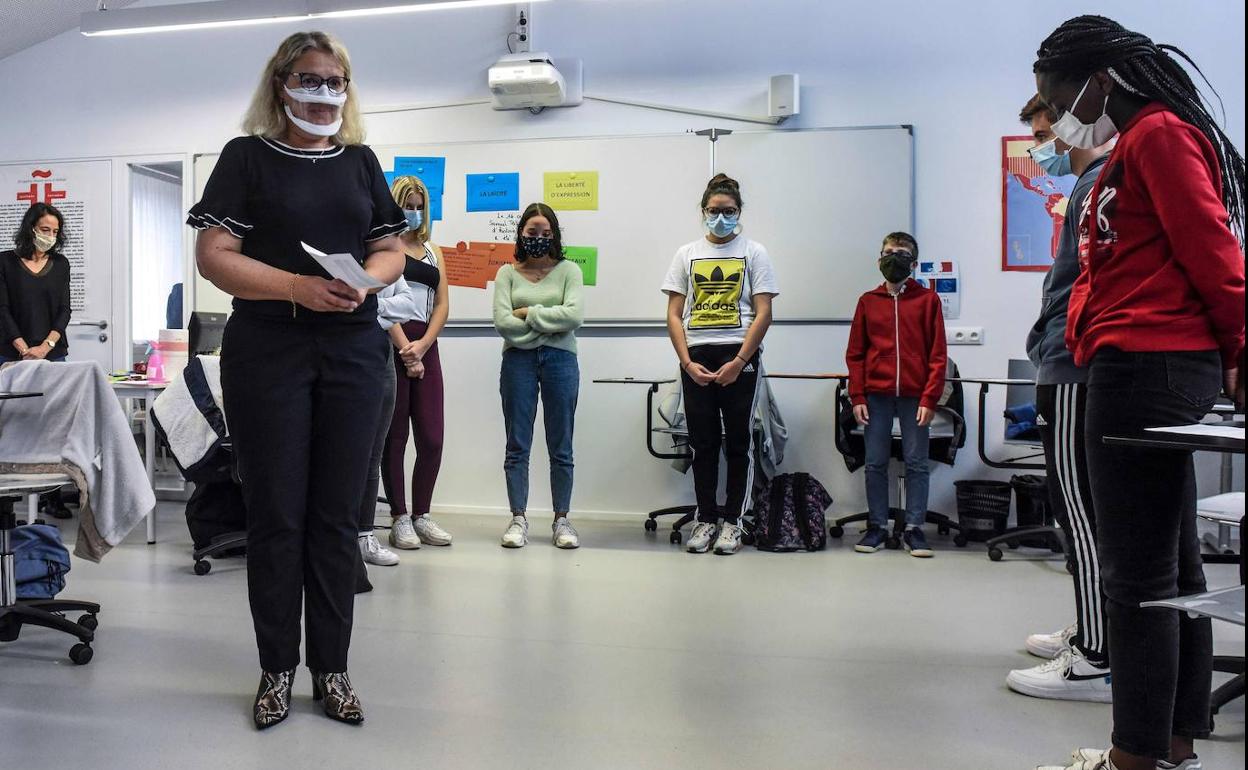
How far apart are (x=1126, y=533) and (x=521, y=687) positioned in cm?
125

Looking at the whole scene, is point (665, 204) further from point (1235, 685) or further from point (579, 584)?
point (1235, 685)

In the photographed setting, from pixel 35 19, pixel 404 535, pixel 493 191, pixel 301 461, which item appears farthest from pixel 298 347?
pixel 35 19

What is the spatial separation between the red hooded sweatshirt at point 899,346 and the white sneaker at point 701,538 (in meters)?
0.79

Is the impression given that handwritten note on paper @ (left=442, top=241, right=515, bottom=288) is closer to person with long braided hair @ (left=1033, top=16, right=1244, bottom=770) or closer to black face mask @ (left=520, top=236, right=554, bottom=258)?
black face mask @ (left=520, top=236, right=554, bottom=258)

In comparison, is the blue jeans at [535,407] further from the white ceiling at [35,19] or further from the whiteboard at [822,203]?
the white ceiling at [35,19]

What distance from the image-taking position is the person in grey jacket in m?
1.83

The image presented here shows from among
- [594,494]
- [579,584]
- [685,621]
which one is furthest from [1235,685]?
[594,494]

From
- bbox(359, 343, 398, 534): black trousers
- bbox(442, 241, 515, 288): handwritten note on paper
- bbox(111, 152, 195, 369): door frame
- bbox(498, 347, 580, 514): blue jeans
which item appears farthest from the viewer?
bbox(111, 152, 195, 369): door frame

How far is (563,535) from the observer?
378cm

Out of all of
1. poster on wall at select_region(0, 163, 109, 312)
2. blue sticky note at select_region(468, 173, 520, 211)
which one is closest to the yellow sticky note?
blue sticky note at select_region(468, 173, 520, 211)

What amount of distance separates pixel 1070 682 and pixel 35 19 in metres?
5.63

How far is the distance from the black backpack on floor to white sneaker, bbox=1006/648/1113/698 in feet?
5.65

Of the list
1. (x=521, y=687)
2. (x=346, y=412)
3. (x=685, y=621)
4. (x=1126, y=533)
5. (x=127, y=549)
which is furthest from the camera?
(x=127, y=549)

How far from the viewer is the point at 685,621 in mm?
2623
